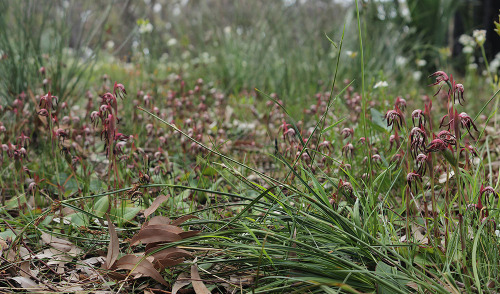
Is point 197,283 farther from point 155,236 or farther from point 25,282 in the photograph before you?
point 25,282

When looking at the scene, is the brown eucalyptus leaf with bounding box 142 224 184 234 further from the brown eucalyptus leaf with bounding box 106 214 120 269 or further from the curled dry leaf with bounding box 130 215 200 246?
the brown eucalyptus leaf with bounding box 106 214 120 269

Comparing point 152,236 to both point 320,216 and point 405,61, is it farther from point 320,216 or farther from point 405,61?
point 405,61

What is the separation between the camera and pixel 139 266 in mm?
1397

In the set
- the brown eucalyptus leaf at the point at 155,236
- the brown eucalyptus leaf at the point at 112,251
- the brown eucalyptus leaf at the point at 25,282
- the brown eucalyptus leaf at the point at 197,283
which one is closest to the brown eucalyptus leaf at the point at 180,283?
the brown eucalyptus leaf at the point at 197,283

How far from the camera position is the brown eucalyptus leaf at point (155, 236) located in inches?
58.1

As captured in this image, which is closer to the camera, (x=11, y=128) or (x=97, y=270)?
(x=97, y=270)

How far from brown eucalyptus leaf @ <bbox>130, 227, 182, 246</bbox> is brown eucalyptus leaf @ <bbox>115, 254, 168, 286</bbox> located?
69mm

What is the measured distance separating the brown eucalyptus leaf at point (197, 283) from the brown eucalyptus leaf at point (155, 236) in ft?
0.42

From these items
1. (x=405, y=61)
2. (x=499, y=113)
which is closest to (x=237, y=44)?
(x=405, y=61)

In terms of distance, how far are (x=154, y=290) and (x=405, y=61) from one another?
4.60m

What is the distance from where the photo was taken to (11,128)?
2.72m

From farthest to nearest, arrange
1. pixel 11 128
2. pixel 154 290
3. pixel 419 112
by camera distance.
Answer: pixel 11 128 < pixel 154 290 < pixel 419 112

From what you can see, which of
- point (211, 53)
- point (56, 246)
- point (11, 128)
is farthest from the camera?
point (211, 53)

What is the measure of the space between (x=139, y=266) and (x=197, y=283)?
20 cm
